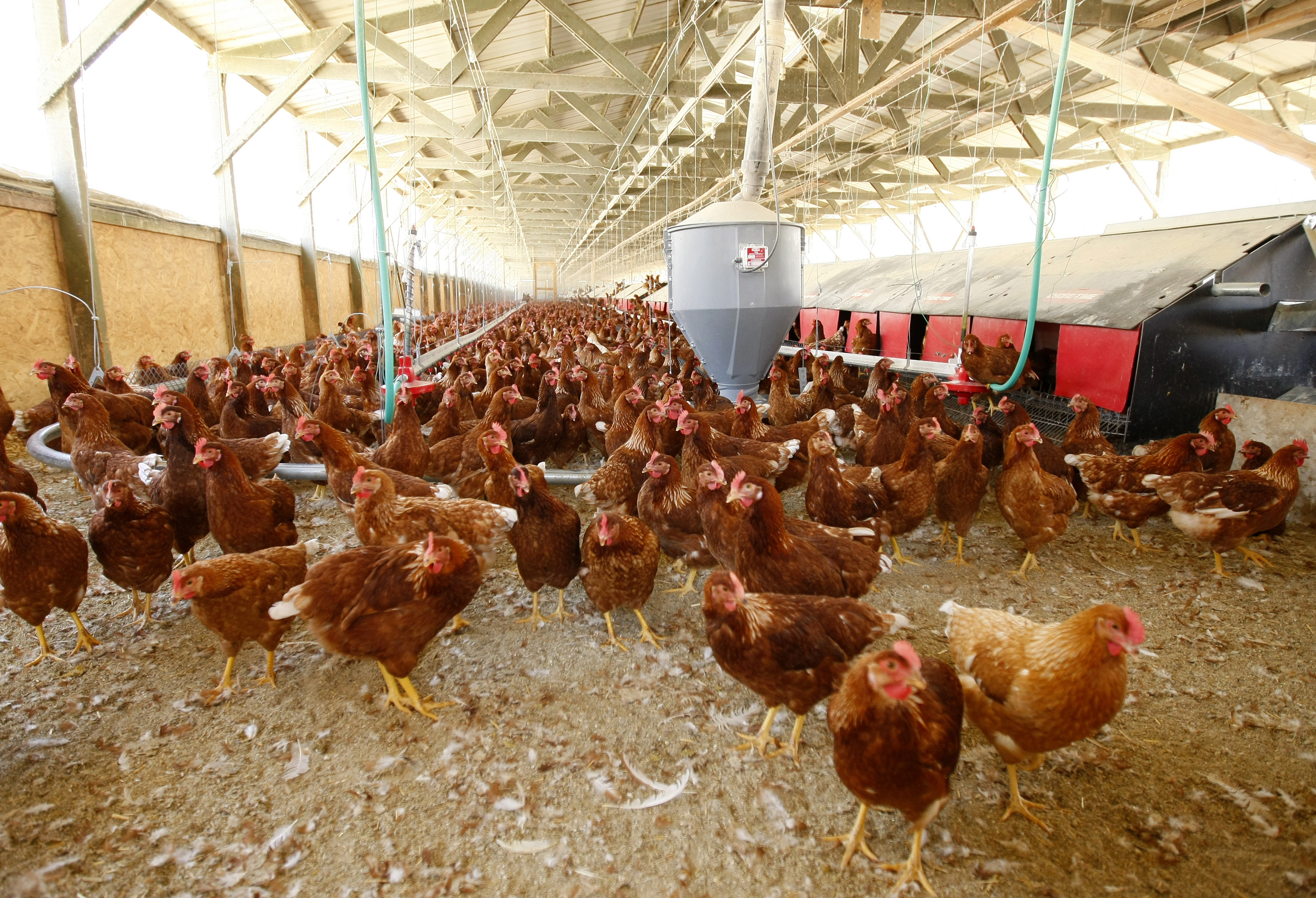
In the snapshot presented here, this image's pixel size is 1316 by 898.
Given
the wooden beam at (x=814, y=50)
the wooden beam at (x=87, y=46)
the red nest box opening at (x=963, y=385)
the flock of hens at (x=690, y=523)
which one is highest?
the wooden beam at (x=814, y=50)

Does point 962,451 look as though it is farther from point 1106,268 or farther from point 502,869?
point 502,869

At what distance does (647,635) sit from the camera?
9.34ft

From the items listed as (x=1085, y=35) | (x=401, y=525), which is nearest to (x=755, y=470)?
(x=401, y=525)

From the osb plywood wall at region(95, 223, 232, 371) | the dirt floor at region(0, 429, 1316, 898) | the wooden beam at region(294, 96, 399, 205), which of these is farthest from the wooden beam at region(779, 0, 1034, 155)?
the osb plywood wall at region(95, 223, 232, 371)

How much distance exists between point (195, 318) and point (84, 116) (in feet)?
14.4

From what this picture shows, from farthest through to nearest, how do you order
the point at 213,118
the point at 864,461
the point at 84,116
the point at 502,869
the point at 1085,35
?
the point at 213,118
the point at 1085,35
the point at 84,116
the point at 864,461
the point at 502,869

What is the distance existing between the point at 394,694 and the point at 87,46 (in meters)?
6.38

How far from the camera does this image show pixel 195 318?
28.3 feet

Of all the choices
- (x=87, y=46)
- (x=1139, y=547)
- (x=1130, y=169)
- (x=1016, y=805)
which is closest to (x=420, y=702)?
(x=1016, y=805)

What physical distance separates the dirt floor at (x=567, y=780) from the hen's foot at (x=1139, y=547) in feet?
2.37

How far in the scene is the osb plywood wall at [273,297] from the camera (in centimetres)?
1024

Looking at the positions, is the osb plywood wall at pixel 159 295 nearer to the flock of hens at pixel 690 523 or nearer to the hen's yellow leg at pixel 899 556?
the flock of hens at pixel 690 523

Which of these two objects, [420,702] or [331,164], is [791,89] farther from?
[420,702]

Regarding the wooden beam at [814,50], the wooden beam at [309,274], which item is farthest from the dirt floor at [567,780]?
the wooden beam at [309,274]
